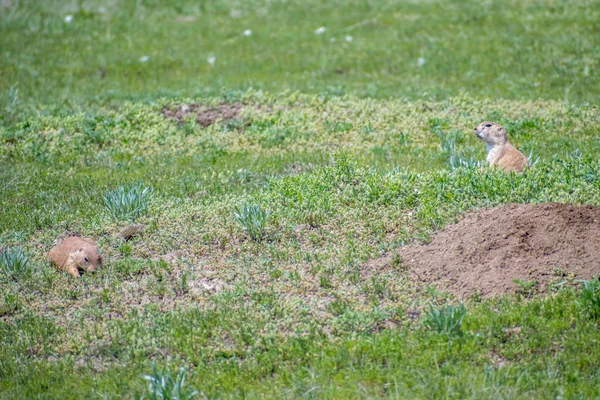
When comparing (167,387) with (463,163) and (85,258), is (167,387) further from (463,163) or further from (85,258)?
(463,163)

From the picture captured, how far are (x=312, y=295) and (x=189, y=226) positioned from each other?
2046 millimetres


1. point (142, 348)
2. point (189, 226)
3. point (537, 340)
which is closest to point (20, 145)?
point (189, 226)

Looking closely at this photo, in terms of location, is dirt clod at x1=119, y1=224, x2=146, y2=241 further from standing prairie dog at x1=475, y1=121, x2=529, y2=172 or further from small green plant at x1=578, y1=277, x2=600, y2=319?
small green plant at x1=578, y1=277, x2=600, y2=319

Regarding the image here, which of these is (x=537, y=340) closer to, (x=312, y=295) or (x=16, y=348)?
(x=312, y=295)

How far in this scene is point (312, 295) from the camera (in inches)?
256

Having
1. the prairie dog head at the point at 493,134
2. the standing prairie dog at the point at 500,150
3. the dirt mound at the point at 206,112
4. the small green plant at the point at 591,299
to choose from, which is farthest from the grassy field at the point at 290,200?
the prairie dog head at the point at 493,134

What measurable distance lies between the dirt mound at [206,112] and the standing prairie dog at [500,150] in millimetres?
4488

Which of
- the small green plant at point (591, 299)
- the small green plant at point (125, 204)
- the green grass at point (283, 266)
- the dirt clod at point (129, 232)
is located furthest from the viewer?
the small green plant at point (125, 204)

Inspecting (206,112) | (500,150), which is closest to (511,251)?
(500,150)

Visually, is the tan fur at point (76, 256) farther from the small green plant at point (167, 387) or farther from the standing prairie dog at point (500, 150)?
the standing prairie dog at point (500, 150)

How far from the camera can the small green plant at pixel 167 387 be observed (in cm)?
502

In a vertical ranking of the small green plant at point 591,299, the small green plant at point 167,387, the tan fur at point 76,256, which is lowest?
the tan fur at point 76,256

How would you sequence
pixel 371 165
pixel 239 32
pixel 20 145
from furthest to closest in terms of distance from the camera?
pixel 239 32
pixel 20 145
pixel 371 165

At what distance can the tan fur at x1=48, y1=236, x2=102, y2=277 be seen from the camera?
711 cm
